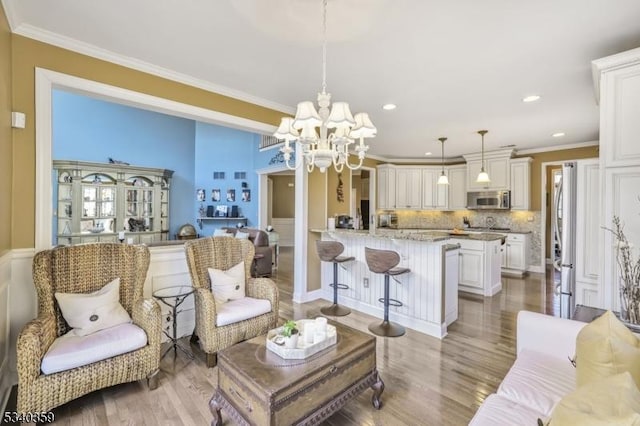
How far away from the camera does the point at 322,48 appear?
2480 millimetres

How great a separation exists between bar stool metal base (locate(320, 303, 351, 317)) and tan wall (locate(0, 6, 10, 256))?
3.14 m

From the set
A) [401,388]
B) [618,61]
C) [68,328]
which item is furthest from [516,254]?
[68,328]

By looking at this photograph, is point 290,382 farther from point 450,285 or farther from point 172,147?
point 172,147

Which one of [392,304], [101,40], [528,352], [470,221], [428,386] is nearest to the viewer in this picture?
[528,352]

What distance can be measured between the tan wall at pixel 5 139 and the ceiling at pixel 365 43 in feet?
0.69

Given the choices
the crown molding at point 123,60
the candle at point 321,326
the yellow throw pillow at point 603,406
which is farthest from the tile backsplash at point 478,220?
the yellow throw pillow at point 603,406

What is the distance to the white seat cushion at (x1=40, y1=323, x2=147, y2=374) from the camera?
1.83 meters

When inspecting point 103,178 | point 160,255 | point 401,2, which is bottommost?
point 160,255

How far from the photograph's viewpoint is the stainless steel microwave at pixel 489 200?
641 cm

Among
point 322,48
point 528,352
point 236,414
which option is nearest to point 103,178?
point 322,48

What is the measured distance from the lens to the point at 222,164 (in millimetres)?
8195

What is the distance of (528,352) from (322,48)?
272 centimetres

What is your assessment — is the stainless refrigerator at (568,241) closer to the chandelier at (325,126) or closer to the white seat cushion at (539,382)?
the white seat cushion at (539,382)

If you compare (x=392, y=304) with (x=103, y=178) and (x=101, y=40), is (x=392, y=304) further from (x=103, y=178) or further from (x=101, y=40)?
(x=103, y=178)
